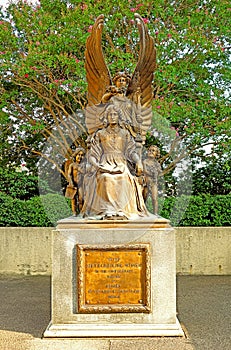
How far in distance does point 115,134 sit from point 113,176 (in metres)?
0.61

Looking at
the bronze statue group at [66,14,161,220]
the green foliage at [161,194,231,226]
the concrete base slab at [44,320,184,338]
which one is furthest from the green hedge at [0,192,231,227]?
the concrete base slab at [44,320,184,338]

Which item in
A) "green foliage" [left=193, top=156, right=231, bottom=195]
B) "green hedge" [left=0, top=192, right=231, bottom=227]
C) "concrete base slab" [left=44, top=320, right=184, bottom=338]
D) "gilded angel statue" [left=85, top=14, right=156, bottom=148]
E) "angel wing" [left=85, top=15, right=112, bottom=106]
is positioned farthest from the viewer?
"green foliage" [left=193, top=156, right=231, bottom=195]

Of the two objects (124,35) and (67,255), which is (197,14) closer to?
(124,35)

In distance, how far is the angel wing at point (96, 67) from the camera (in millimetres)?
5965

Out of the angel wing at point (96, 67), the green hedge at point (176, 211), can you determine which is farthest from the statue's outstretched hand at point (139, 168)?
the green hedge at point (176, 211)

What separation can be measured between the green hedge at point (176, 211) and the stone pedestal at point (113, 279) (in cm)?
489

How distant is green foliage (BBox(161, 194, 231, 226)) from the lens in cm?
998

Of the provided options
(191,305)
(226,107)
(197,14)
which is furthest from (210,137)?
(191,305)

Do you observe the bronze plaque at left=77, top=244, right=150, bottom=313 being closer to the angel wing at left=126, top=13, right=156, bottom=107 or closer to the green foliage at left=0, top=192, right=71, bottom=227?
the angel wing at left=126, top=13, right=156, bottom=107

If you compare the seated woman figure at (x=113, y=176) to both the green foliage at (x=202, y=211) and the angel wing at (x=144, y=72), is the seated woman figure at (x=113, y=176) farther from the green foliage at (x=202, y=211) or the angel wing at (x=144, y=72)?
the green foliage at (x=202, y=211)

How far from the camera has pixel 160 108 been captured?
→ 966cm

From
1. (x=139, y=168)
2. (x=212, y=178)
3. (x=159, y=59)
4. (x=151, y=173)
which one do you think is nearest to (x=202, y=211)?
(x=212, y=178)

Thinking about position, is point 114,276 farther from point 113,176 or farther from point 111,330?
point 113,176

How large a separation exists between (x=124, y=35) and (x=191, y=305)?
6.32 m
